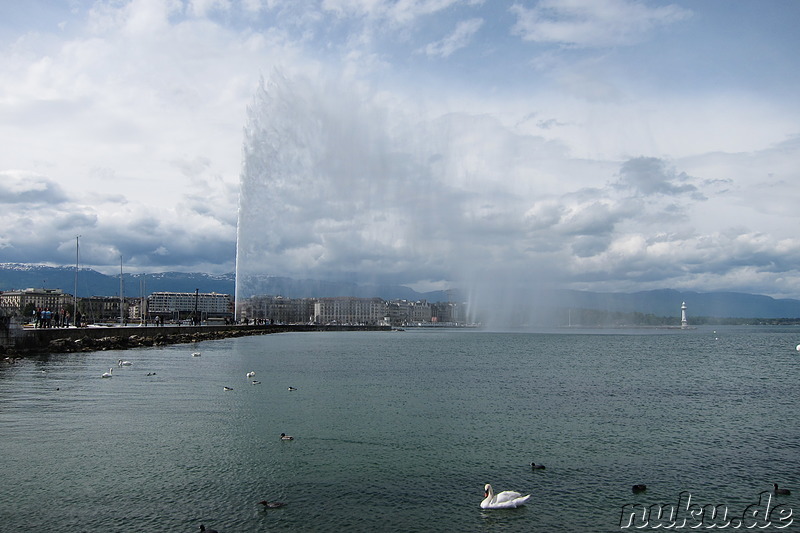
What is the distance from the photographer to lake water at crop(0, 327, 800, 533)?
40.2 feet

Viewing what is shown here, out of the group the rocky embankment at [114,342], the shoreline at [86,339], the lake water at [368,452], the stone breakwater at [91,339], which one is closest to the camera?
the lake water at [368,452]

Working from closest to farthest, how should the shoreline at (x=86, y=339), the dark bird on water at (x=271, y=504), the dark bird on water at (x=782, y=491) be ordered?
the dark bird on water at (x=271, y=504) < the dark bird on water at (x=782, y=491) < the shoreline at (x=86, y=339)

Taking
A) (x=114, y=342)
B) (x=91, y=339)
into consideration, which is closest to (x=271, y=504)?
(x=114, y=342)

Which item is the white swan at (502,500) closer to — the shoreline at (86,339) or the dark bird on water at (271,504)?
the dark bird on water at (271,504)

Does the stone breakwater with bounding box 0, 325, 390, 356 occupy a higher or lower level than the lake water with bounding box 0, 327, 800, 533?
higher

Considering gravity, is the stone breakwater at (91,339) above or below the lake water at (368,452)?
above

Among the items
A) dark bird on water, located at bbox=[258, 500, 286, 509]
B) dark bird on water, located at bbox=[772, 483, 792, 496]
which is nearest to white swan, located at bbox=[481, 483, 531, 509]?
dark bird on water, located at bbox=[258, 500, 286, 509]

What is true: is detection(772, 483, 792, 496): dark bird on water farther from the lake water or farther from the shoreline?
the shoreline

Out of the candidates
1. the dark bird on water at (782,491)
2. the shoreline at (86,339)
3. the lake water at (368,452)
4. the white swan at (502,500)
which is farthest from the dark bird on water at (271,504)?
the shoreline at (86,339)

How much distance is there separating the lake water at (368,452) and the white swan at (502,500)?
21cm

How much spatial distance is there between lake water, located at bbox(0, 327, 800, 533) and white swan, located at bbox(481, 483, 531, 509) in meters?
0.21

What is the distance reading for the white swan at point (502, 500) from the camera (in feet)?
41.0

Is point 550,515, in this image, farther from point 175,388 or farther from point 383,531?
point 175,388

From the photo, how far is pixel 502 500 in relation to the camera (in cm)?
1258
